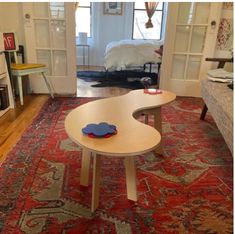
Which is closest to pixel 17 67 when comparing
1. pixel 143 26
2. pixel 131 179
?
pixel 131 179

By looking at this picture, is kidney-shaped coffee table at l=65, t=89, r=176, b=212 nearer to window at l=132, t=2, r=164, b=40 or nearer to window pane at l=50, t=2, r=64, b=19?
window pane at l=50, t=2, r=64, b=19

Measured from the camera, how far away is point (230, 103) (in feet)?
5.75

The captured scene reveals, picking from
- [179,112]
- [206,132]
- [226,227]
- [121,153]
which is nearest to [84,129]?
[121,153]

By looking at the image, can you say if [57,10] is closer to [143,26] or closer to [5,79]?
[5,79]

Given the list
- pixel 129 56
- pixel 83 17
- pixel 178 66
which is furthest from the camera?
pixel 83 17

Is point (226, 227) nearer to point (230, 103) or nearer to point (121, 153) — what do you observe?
point (121, 153)

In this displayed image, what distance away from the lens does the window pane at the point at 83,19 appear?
5.95 m

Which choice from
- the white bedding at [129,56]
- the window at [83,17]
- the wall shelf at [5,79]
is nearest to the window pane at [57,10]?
the wall shelf at [5,79]

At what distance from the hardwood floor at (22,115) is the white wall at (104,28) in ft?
8.20

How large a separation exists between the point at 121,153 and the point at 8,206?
733 millimetres

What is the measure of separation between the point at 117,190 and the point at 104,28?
5.25 metres

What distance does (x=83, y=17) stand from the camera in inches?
236

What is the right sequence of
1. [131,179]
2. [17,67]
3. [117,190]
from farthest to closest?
[17,67]
[117,190]
[131,179]

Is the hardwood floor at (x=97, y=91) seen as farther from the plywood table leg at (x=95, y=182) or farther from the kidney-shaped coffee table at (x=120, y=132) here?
the plywood table leg at (x=95, y=182)
